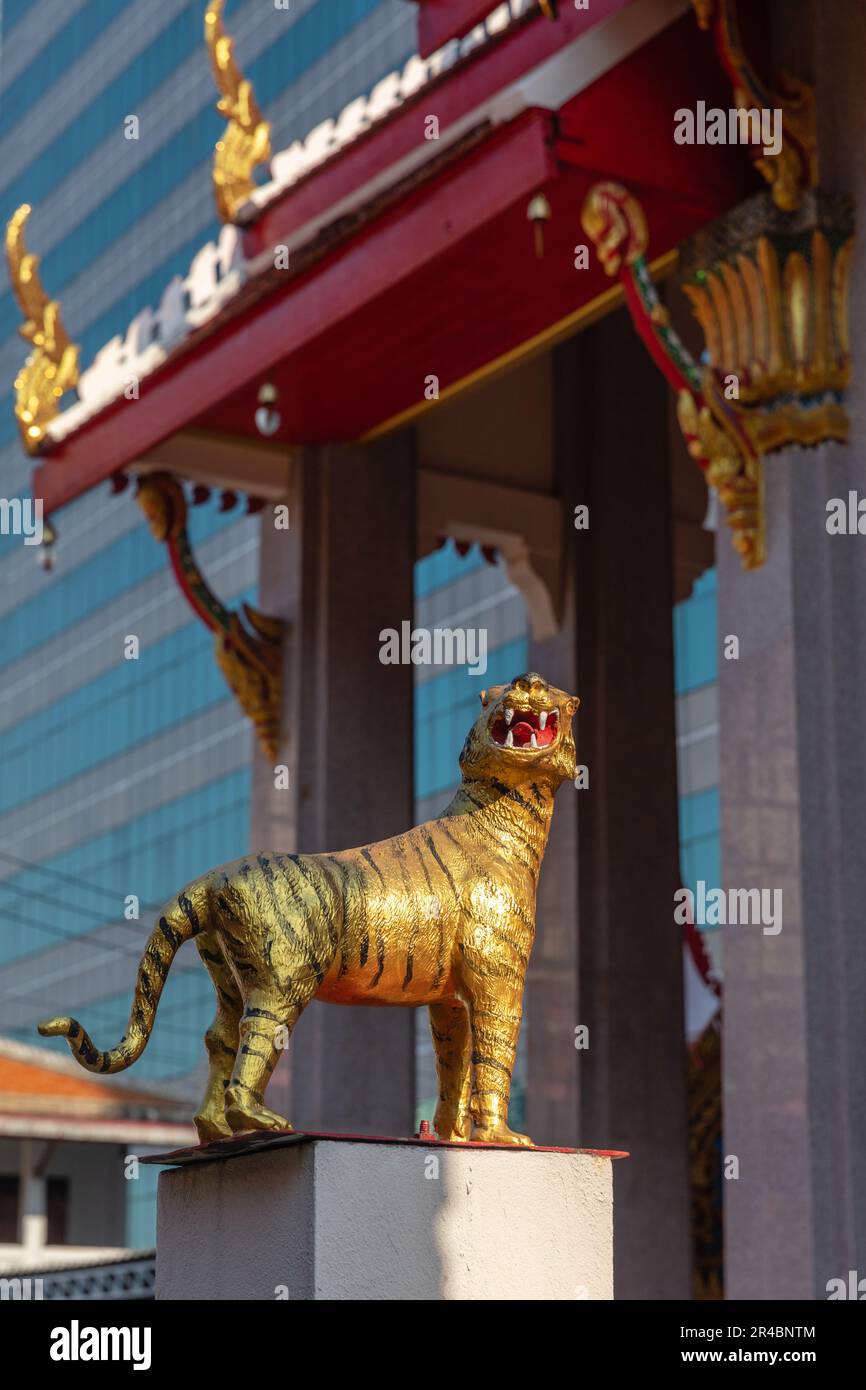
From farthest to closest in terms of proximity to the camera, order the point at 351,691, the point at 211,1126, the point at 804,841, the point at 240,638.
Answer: the point at 240,638
the point at 351,691
the point at 804,841
the point at 211,1126

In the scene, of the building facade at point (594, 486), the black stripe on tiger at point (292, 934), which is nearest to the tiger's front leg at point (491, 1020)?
the black stripe on tiger at point (292, 934)

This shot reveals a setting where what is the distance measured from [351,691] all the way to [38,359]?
8.56ft

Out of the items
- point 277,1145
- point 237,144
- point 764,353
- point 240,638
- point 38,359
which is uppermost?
point 237,144

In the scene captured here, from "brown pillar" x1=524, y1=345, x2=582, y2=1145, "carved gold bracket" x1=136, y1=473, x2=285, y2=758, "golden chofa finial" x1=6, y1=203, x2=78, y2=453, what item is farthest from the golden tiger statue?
"golden chofa finial" x1=6, y1=203, x2=78, y2=453

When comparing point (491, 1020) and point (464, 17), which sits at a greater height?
point (464, 17)

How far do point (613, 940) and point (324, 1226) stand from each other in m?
8.05

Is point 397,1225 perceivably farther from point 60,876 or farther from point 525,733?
point 60,876

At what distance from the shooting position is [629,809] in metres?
12.5

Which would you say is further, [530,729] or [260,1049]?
[530,729]

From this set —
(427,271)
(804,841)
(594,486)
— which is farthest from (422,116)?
(804,841)

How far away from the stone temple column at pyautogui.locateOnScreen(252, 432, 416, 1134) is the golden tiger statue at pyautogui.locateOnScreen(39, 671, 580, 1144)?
6.57 metres

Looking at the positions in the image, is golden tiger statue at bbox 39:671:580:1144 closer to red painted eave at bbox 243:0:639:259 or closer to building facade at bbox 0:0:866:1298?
building facade at bbox 0:0:866:1298

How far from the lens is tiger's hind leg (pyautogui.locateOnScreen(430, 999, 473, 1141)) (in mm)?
4785
